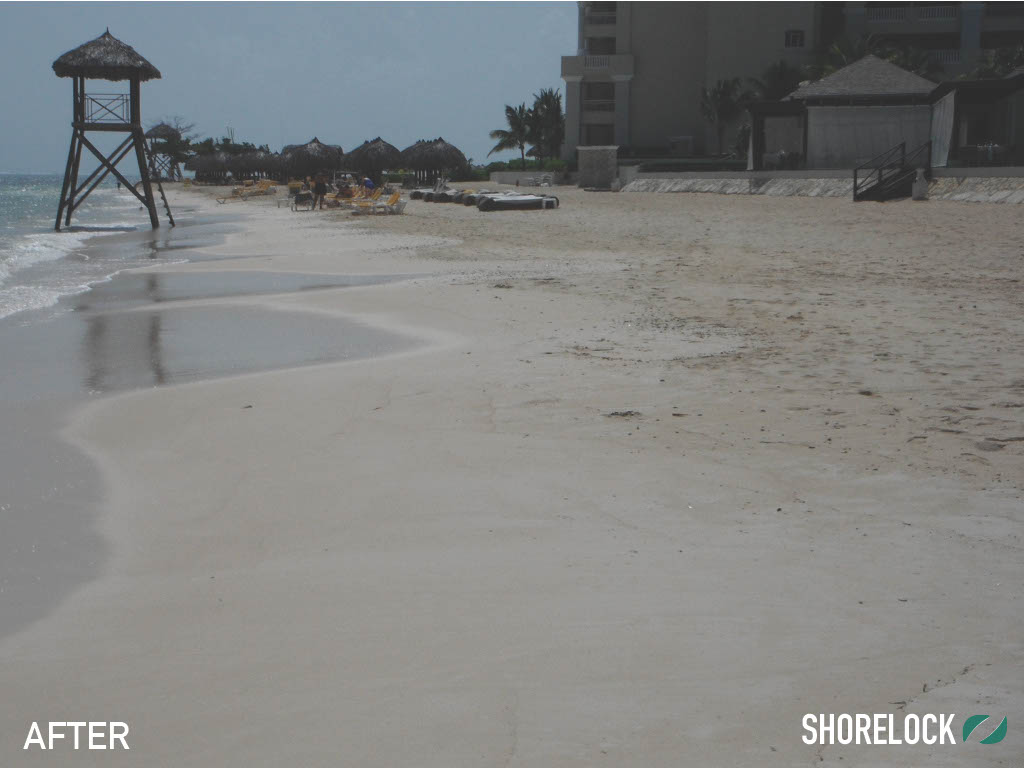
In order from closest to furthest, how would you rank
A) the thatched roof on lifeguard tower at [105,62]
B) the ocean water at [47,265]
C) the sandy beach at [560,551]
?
the sandy beach at [560,551], the ocean water at [47,265], the thatched roof on lifeguard tower at [105,62]

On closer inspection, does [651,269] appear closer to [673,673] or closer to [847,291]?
[847,291]

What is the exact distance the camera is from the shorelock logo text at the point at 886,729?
96.7 inches

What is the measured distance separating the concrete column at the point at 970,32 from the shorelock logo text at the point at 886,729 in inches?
1878

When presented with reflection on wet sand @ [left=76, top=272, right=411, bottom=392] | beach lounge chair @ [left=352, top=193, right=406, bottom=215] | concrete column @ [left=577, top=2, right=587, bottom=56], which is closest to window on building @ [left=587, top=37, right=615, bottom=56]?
concrete column @ [left=577, top=2, right=587, bottom=56]

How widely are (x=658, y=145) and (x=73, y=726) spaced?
51.1m

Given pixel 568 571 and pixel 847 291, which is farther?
pixel 847 291

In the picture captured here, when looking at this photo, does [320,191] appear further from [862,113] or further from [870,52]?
[870,52]

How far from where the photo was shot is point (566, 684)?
110 inches

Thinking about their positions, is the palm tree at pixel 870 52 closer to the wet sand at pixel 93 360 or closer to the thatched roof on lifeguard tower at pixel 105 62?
the thatched roof on lifeguard tower at pixel 105 62

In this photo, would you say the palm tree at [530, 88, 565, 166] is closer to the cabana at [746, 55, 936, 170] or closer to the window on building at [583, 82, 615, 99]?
the window on building at [583, 82, 615, 99]

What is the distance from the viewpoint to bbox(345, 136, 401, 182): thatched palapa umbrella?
46.9 metres

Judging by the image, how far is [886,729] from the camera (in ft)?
8.22

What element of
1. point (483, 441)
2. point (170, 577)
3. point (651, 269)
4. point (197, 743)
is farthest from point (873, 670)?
point (651, 269)

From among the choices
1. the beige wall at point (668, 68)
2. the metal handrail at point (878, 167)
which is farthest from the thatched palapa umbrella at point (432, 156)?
the metal handrail at point (878, 167)
